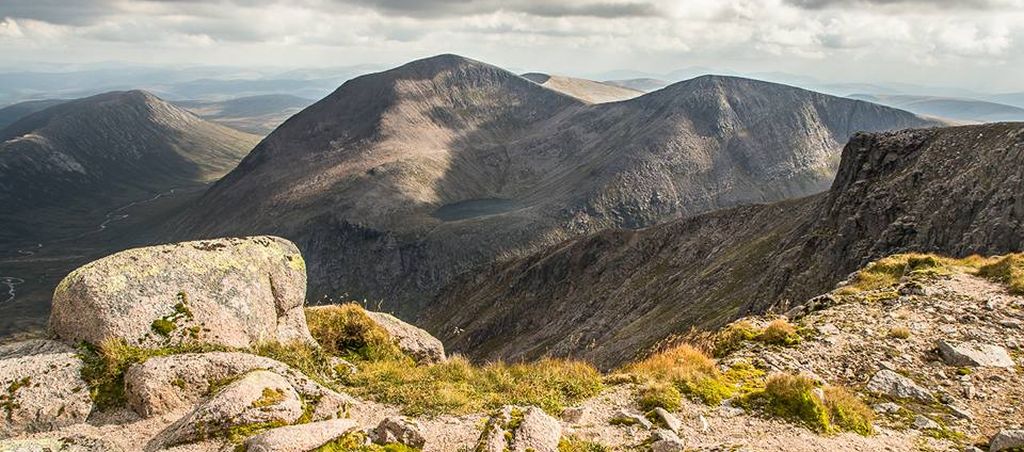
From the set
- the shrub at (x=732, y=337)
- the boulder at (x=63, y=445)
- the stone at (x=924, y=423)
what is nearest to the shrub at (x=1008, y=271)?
the shrub at (x=732, y=337)

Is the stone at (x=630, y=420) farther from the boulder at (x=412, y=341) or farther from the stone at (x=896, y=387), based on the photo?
the boulder at (x=412, y=341)

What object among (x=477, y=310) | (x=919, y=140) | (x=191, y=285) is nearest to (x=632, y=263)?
(x=477, y=310)

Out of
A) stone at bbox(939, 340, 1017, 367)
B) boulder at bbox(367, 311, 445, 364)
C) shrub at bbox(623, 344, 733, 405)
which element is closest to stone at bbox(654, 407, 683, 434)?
shrub at bbox(623, 344, 733, 405)

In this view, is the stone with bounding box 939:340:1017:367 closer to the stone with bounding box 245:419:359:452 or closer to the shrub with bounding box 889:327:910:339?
the shrub with bounding box 889:327:910:339

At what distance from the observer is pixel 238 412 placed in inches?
395

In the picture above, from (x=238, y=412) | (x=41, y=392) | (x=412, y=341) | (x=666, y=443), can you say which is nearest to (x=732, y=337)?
(x=666, y=443)

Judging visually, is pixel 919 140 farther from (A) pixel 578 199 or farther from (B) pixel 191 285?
(A) pixel 578 199

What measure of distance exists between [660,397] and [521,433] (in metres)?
3.61

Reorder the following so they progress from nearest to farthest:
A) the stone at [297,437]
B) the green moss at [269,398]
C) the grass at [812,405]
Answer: the stone at [297,437]
the green moss at [269,398]
the grass at [812,405]

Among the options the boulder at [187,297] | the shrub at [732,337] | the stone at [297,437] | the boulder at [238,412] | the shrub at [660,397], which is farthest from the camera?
the shrub at [732,337]

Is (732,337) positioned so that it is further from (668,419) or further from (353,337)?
(353,337)

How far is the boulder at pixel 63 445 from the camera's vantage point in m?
9.23

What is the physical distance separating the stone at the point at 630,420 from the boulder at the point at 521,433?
4.50ft

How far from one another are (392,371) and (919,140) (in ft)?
181
